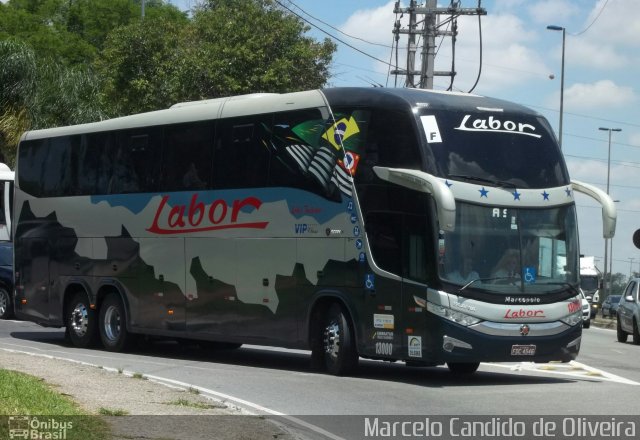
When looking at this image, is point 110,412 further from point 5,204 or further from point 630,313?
point 5,204

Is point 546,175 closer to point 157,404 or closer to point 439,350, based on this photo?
point 439,350

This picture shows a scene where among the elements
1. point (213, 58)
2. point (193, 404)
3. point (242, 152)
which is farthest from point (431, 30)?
point (193, 404)

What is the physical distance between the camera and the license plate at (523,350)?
51.7ft

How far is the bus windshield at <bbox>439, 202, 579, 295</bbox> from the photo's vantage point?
15656 millimetres

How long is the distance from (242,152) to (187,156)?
60.5 inches

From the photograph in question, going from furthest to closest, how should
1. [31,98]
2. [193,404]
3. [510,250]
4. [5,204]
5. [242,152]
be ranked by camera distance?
[31,98] < [5,204] < [242,152] < [510,250] < [193,404]

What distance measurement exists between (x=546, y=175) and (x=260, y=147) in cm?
449

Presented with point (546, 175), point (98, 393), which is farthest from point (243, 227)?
point (98, 393)

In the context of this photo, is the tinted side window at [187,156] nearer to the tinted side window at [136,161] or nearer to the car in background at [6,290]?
the tinted side window at [136,161]

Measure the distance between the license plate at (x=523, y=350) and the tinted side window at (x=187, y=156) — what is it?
20.2 ft

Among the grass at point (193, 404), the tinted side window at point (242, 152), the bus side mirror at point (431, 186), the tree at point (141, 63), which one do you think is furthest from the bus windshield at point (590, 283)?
the grass at point (193, 404)

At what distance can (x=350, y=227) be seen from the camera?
16.7 metres

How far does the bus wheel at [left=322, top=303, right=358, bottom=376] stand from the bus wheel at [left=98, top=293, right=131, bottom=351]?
5.62m

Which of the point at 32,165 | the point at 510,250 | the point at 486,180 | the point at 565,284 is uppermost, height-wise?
the point at 32,165
